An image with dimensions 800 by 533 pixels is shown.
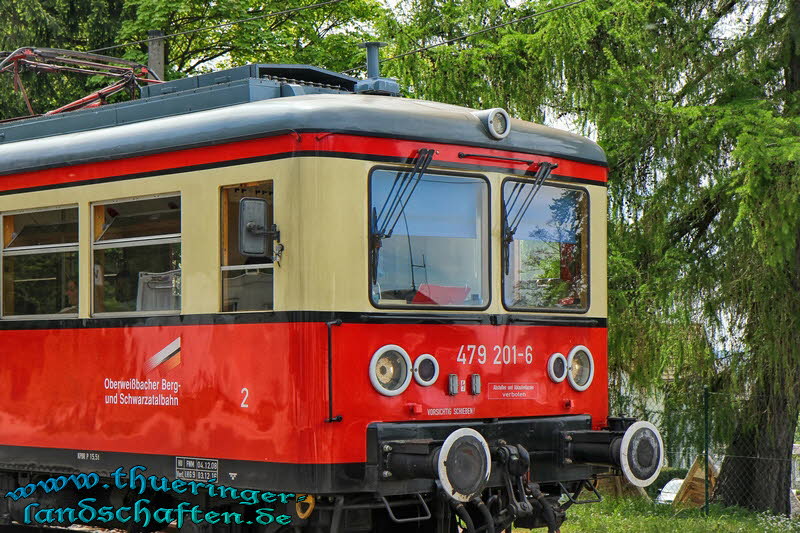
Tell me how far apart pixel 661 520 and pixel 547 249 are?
14.0 feet

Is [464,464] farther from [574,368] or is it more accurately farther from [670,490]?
[670,490]

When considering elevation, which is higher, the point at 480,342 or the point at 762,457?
the point at 480,342

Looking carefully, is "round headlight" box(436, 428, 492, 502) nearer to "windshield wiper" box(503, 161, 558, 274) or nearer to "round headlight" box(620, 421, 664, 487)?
"round headlight" box(620, 421, 664, 487)

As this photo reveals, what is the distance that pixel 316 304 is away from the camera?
23.9 ft

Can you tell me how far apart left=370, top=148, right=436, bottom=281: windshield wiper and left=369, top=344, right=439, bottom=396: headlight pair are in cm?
48

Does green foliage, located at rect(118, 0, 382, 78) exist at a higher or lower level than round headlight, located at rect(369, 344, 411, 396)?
higher

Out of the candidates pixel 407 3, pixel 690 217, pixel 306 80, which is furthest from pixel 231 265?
pixel 407 3

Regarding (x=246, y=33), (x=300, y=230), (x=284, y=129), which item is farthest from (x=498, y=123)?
(x=246, y=33)

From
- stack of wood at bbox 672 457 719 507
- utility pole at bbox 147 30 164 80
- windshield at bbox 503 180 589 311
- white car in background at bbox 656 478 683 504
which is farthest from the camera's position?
utility pole at bbox 147 30 164 80

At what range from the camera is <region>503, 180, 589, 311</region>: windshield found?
27.1 feet

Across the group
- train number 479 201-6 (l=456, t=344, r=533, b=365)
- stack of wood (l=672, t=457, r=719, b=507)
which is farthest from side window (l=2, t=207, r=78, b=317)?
stack of wood (l=672, t=457, r=719, b=507)

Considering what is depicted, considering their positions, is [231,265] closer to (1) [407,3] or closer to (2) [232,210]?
(2) [232,210]

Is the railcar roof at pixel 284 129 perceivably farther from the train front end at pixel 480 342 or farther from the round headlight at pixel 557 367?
the round headlight at pixel 557 367

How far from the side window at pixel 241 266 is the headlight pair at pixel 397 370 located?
0.74 m
